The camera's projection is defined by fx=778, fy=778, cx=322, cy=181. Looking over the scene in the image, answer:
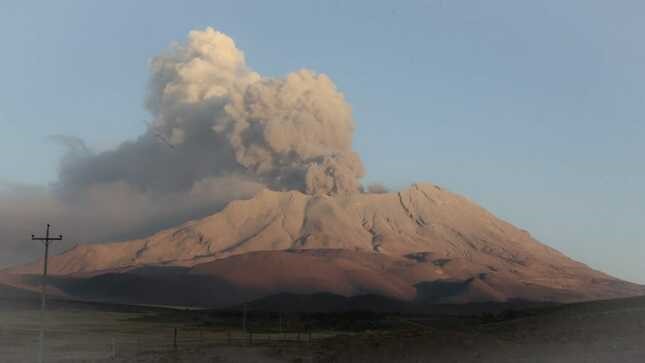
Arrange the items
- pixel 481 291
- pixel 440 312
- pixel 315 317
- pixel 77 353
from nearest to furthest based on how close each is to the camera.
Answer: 1. pixel 77 353
2. pixel 315 317
3. pixel 440 312
4. pixel 481 291

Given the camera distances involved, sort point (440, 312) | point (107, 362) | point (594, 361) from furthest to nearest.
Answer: point (440, 312), point (107, 362), point (594, 361)

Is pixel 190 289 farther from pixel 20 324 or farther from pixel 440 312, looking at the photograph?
pixel 20 324

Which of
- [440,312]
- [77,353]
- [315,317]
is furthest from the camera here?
[440,312]

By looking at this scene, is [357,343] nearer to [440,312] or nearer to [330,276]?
[440,312]

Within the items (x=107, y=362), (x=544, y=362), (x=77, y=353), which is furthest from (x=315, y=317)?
(x=544, y=362)

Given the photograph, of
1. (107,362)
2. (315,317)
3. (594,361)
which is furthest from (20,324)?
(594,361)

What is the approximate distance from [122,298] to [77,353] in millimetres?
141857

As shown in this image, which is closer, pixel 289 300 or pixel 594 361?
pixel 594 361

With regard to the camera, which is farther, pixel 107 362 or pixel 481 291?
pixel 481 291

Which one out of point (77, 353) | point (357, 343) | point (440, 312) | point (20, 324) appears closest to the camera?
point (357, 343)

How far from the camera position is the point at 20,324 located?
3878 inches

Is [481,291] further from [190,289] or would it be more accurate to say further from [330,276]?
[190,289]

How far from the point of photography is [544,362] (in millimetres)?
34688

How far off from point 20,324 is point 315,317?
4505 cm
